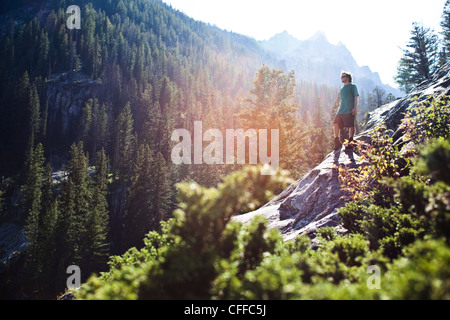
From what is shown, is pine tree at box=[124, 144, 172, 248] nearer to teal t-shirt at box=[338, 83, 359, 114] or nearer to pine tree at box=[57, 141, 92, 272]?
pine tree at box=[57, 141, 92, 272]

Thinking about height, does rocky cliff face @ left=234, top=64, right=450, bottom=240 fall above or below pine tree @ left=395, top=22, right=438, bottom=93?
below

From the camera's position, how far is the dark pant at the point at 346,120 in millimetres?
8613

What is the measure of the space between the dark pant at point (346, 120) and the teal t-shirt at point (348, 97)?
0.15 m

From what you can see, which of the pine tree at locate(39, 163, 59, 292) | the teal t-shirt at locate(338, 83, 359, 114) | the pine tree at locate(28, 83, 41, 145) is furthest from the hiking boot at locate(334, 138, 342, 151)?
the pine tree at locate(28, 83, 41, 145)

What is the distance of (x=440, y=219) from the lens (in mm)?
2686

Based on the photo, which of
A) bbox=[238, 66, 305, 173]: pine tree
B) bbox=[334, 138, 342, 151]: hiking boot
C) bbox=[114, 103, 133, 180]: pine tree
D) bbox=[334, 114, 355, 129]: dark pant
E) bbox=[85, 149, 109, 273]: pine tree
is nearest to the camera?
bbox=[334, 114, 355, 129]: dark pant

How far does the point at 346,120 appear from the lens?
28.6 feet

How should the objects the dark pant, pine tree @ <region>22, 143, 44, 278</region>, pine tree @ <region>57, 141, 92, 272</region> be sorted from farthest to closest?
pine tree @ <region>57, 141, 92, 272</region>, pine tree @ <region>22, 143, 44, 278</region>, the dark pant

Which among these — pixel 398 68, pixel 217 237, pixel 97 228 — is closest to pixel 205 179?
pixel 97 228

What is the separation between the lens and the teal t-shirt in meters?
8.41

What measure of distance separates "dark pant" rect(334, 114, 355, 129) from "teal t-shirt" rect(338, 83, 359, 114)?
0.15 meters

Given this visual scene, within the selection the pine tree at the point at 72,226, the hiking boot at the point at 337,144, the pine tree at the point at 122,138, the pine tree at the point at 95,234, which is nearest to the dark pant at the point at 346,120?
the hiking boot at the point at 337,144
